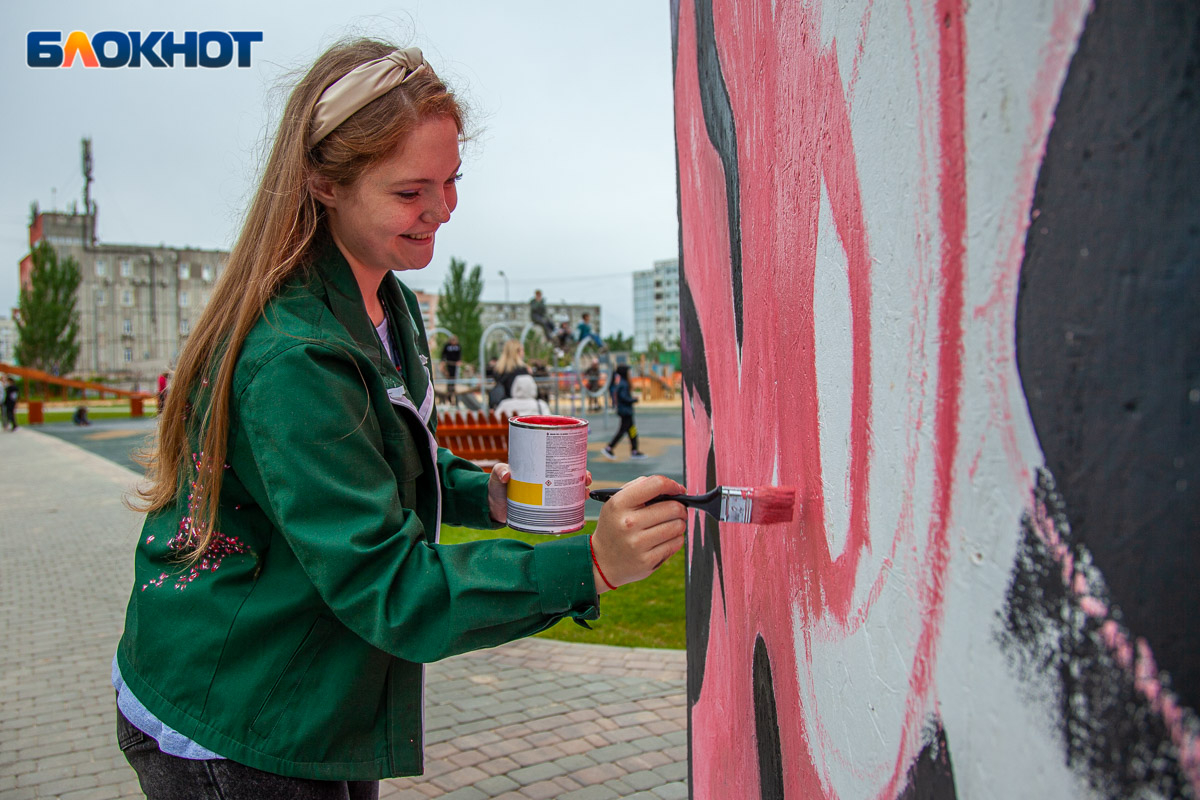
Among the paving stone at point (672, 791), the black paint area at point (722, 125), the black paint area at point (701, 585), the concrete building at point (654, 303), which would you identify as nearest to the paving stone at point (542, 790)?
the paving stone at point (672, 791)

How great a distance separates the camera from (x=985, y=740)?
0.78 metres

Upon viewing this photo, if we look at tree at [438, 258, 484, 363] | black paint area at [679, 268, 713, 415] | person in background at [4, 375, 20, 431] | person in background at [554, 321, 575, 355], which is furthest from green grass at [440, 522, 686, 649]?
tree at [438, 258, 484, 363]

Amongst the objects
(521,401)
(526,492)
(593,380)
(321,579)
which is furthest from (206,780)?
(593,380)

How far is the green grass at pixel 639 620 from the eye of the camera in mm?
5258

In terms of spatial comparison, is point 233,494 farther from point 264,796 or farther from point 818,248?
point 818,248

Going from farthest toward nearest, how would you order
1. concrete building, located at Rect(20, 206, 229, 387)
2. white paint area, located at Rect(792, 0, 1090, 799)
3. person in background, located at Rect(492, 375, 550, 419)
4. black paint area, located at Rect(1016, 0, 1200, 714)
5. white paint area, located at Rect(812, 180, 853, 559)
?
1. concrete building, located at Rect(20, 206, 229, 387)
2. person in background, located at Rect(492, 375, 550, 419)
3. white paint area, located at Rect(812, 180, 853, 559)
4. white paint area, located at Rect(792, 0, 1090, 799)
5. black paint area, located at Rect(1016, 0, 1200, 714)

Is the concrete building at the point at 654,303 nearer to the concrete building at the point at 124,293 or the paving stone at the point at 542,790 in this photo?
the concrete building at the point at 124,293

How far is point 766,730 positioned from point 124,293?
3365 inches

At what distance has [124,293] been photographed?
7638 cm

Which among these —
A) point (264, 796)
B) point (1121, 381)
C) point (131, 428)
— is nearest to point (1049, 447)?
point (1121, 381)

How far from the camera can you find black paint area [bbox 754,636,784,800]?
151 centimetres

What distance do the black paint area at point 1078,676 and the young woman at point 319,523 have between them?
61 centimetres

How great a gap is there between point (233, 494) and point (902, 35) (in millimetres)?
1159

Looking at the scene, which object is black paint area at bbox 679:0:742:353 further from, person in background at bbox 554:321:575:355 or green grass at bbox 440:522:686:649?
person in background at bbox 554:321:575:355
